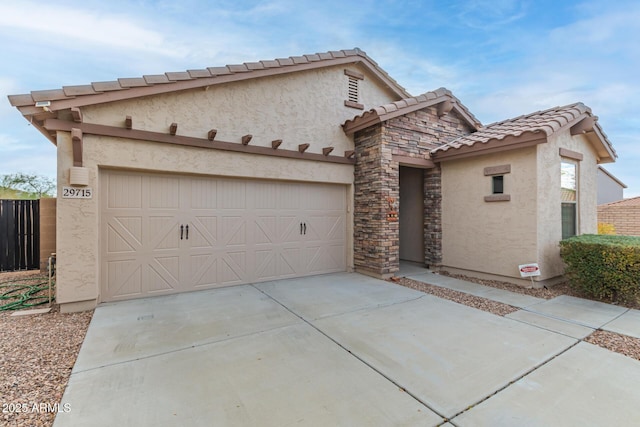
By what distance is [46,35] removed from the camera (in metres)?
7.07

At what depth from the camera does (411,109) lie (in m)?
7.28

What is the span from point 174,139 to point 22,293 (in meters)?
4.50

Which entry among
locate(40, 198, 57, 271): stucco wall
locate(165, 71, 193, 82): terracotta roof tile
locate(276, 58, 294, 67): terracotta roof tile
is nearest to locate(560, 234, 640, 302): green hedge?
locate(276, 58, 294, 67): terracotta roof tile

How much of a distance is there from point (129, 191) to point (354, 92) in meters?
6.22

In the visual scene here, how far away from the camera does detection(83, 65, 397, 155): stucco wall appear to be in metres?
5.41

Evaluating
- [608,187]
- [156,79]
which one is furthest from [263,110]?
[608,187]

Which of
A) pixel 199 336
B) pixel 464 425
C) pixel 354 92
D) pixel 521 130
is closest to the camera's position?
pixel 464 425

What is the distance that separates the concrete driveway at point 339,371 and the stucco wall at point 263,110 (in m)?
3.51

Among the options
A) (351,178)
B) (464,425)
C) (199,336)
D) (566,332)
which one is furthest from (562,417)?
(351,178)

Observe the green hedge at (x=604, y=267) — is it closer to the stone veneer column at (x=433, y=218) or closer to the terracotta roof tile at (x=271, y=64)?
the stone veneer column at (x=433, y=218)

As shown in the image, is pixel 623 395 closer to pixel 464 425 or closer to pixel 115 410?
pixel 464 425

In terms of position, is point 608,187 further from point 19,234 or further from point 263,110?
point 19,234

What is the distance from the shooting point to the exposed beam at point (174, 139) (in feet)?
15.4

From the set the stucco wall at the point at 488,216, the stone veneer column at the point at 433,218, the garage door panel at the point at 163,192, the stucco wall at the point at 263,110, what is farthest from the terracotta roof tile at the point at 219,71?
the stucco wall at the point at 488,216
